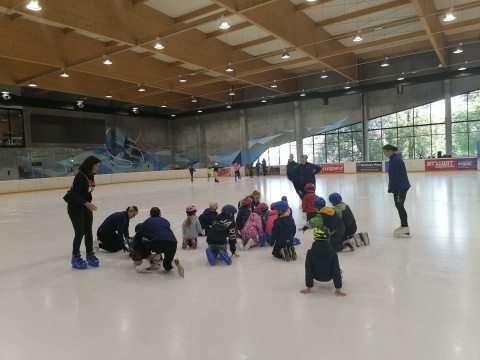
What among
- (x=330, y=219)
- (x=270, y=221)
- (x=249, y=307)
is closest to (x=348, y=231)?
(x=330, y=219)

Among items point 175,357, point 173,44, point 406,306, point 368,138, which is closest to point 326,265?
point 406,306

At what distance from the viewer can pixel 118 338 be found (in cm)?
285

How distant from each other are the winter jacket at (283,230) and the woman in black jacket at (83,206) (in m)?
2.37

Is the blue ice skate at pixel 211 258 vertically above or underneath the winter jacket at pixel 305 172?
underneath

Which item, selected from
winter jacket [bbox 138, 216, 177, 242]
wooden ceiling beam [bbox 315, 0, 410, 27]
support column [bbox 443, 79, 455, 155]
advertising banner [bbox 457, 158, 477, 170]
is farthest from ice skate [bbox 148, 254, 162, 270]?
support column [bbox 443, 79, 455, 155]

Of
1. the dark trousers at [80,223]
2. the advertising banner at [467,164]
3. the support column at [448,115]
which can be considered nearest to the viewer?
the dark trousers at [80,223]

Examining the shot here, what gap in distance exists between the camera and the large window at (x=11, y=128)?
2484cm

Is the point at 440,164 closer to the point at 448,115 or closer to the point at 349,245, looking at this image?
the point at 448,115

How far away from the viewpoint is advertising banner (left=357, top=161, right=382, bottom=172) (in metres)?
25.2

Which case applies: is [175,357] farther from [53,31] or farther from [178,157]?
[178,157]

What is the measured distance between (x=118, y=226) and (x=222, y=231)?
1.69m

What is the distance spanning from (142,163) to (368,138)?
17.8 meters

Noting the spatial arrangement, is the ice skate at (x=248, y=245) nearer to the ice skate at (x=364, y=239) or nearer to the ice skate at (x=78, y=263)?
the ice skate at (x=364, y=239)

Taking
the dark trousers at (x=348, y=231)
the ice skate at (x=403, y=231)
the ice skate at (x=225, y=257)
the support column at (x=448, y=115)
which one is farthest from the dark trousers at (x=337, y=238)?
the support column at (x=448, y=115)
